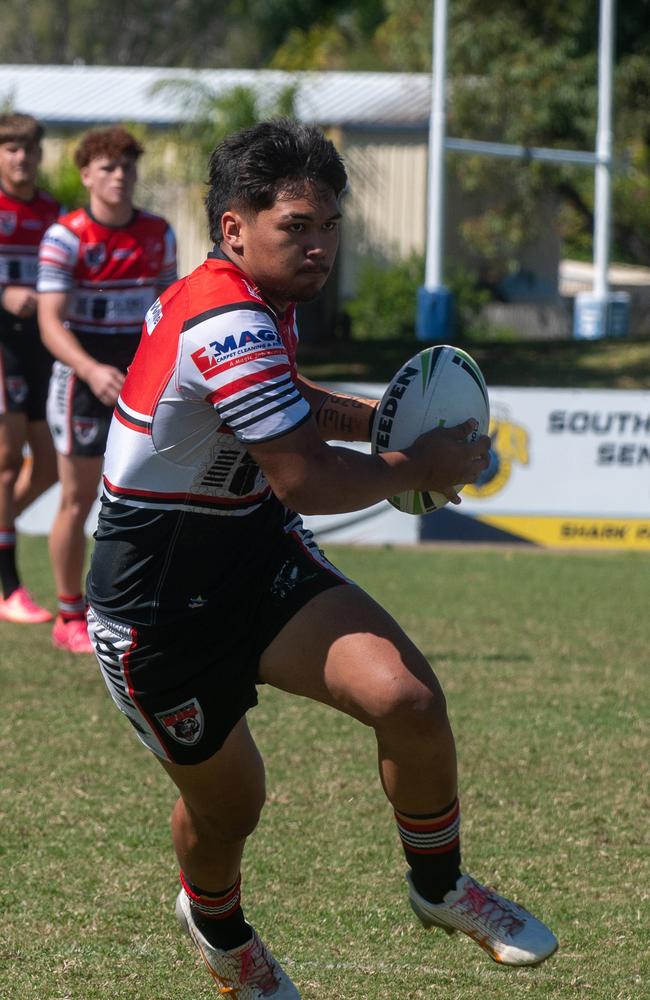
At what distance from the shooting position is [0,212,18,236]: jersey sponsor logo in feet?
24.3

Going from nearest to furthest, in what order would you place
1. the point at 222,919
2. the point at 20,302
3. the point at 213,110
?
the point at 222,919, the point at 20,302, the point at 213,110

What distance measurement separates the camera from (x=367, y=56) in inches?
1826

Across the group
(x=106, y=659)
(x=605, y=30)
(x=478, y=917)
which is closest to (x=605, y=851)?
(x=478, y=917)

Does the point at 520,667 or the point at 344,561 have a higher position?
the point at 520,667

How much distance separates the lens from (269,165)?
2.95 metres

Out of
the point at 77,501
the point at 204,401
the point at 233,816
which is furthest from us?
the point at 77,501

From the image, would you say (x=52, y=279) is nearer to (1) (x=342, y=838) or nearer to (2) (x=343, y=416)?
(1) (x=342, y=838)

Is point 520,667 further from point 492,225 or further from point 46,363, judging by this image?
point 492,225

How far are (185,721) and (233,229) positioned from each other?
1038mm

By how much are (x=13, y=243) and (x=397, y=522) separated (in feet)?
15.2

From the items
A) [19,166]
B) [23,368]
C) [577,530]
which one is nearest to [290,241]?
[19,166]

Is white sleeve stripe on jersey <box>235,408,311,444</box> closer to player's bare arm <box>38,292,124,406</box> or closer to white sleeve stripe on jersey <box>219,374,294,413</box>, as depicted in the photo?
white sleeve stripe on jersey <box>219,374,294,413</box>

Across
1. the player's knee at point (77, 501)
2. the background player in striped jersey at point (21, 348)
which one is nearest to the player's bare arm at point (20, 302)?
the background player in striped jersey at point (21, 348)

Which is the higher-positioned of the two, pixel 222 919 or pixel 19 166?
pixel 19 166
